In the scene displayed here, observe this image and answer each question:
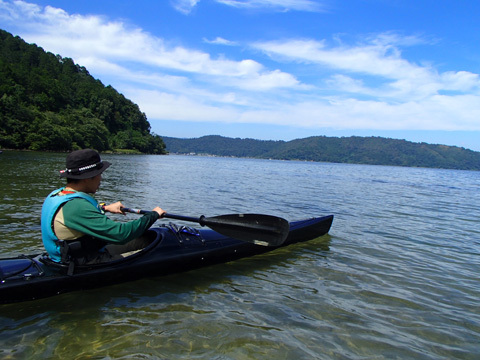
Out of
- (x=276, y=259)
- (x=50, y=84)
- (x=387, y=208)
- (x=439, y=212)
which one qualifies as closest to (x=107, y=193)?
(x=276, y=259)

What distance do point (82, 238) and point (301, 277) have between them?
379cm

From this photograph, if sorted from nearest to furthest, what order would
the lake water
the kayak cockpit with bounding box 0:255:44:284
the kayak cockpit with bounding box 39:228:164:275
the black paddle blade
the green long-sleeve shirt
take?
the lake water → the green long-sleeve shirt → the kayak cockpit with bounding box 0:255:44:284 → the kayak cockpit with bounding box 39:228:164:275 → the black paddle blade

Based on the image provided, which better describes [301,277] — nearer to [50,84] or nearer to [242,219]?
[242,219]

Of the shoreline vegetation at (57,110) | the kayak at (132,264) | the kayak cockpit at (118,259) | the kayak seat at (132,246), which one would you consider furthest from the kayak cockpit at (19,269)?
the shoreline vegetation at (57,110)

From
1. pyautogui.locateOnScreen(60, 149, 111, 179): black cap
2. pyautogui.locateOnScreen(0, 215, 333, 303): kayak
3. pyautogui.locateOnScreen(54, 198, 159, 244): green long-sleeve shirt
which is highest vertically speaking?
pyautogui.locateOnScreen(60, 149, 111, 179): black cap

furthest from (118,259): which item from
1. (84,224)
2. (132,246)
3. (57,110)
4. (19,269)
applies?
(57,110)

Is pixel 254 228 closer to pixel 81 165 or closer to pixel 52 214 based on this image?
pixel 81 165

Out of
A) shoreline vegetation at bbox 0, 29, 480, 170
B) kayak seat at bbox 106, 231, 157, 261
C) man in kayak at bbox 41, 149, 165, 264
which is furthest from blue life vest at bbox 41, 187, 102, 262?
shoreline vegetation at bbox 0, 29, 480, 170

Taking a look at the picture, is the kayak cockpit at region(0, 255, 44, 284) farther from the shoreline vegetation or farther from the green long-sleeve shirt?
the shoreline vegetation

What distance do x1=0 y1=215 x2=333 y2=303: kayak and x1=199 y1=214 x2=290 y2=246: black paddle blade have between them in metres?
0.53

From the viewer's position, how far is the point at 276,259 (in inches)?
273

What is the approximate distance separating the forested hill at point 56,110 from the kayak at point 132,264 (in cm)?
6053

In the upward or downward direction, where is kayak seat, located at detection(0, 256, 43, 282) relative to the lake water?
upward

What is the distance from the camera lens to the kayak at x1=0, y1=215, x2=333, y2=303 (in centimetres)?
404
